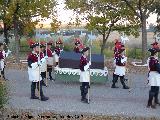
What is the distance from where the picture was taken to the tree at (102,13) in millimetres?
24297

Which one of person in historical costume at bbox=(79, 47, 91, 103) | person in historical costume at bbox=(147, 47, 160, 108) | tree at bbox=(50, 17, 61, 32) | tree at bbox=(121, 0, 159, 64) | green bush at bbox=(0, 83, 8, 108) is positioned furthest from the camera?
tree at bbox=(50, 17, 61, 32)

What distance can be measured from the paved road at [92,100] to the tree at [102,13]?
7224 mm

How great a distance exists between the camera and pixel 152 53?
13016 mm

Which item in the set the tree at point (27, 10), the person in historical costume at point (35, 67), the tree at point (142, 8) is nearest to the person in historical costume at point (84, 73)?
the person in historical costume at point (35, 67)

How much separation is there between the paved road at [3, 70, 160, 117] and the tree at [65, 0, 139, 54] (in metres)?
7.22

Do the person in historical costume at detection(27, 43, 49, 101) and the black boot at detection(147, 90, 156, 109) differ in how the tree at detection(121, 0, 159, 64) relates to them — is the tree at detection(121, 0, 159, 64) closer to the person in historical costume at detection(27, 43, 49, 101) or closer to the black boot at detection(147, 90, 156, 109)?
the person in historical costume at detection(27, 43, 49, 101)

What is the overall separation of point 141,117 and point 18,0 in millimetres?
13585

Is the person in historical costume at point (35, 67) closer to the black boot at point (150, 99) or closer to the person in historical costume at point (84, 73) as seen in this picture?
the person in historical costume at point (84, 73)

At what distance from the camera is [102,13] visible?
24641 millimetres

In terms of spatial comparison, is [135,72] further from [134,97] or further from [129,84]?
[134,97]

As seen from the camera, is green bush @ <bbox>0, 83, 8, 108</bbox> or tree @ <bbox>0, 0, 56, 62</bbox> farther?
tree @ <bbox>0, 0, 56, 62</bbox>

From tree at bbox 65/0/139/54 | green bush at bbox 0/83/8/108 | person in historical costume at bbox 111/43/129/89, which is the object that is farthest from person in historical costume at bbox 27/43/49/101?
tree at bbox 65/0/139/54

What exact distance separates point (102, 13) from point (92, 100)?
1146cm

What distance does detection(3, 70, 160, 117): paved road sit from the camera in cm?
1239
